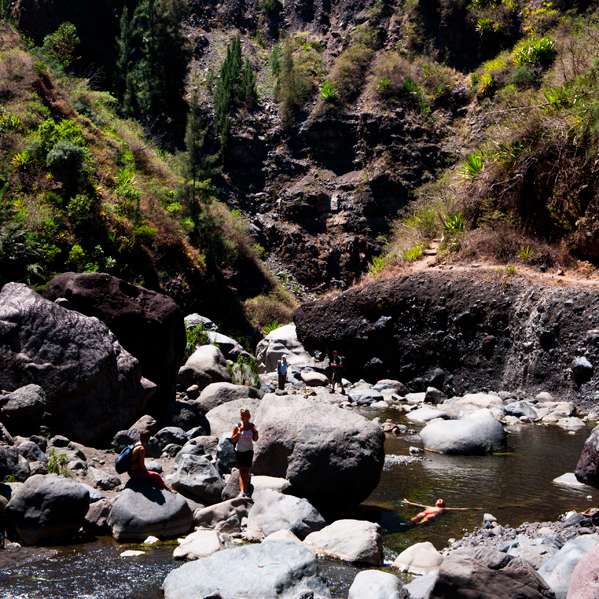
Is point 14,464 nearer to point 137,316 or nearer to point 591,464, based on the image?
point 137,316

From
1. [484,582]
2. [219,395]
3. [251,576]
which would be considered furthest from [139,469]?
[219,395]

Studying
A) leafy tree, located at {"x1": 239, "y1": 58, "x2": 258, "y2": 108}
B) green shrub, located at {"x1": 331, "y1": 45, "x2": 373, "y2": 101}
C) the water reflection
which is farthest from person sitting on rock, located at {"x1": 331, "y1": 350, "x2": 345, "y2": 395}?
leafy tree, located at {"x1": 239, "y1": 58, "x2": 258, "y2": 108}

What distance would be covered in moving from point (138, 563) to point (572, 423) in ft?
30.2

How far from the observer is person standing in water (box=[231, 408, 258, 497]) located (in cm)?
→ 638

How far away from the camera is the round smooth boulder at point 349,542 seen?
5071 mm

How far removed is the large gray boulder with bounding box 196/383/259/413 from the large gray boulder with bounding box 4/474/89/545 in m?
5.46

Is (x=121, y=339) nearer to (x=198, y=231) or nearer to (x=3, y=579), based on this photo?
(x=3, y=579)

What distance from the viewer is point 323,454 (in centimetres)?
634

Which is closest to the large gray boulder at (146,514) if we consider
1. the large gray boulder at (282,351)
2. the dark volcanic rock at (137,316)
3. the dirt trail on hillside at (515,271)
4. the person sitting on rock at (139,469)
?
the person sitting on rock at (139,469)

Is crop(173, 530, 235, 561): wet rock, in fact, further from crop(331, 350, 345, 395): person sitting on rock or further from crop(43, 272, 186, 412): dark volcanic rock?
crop(331, 350, 345, 395): person sitting on rock

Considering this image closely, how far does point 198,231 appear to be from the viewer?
26203 millimetres

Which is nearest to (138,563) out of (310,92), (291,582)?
(291,582)

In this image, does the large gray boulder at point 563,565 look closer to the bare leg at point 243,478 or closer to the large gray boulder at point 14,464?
the bare leg at point 243,478

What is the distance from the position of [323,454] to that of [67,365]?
4.31 m
